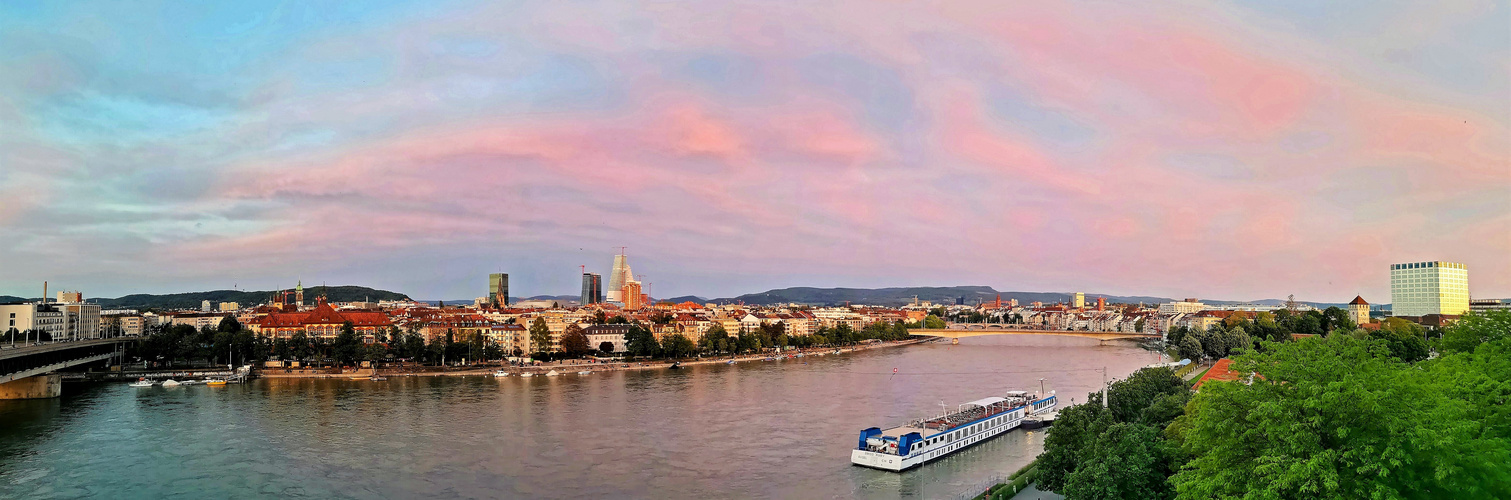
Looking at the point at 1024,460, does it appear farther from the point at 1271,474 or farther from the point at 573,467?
the point at 1271,474

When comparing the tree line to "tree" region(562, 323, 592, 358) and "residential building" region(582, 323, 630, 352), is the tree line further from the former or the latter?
"residential building" region(582, 323, 630, 352)

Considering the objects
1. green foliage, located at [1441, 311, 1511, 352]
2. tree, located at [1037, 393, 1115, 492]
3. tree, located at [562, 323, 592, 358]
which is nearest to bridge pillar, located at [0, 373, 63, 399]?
tree, located at [562, 323, 592, 358]

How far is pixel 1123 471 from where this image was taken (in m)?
10.5

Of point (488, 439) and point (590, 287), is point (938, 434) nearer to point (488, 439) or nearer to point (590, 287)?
point (488, 439)

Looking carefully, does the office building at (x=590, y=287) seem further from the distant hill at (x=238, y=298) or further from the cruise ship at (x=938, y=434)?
the cruise ship at (x=938, y=434)

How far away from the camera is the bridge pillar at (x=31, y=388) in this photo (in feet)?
92.6

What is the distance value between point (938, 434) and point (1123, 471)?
8318 millimetres

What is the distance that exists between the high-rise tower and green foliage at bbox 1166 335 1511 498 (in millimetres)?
126945

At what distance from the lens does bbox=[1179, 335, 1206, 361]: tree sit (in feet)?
132

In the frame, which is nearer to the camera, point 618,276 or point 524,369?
point 524,369

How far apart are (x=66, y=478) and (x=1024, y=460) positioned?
62.5 ft

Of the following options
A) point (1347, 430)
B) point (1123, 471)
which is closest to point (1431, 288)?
point (1123, 471)

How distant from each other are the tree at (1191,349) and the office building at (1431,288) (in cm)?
2533

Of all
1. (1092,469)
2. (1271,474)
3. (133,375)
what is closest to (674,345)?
(133,375)
